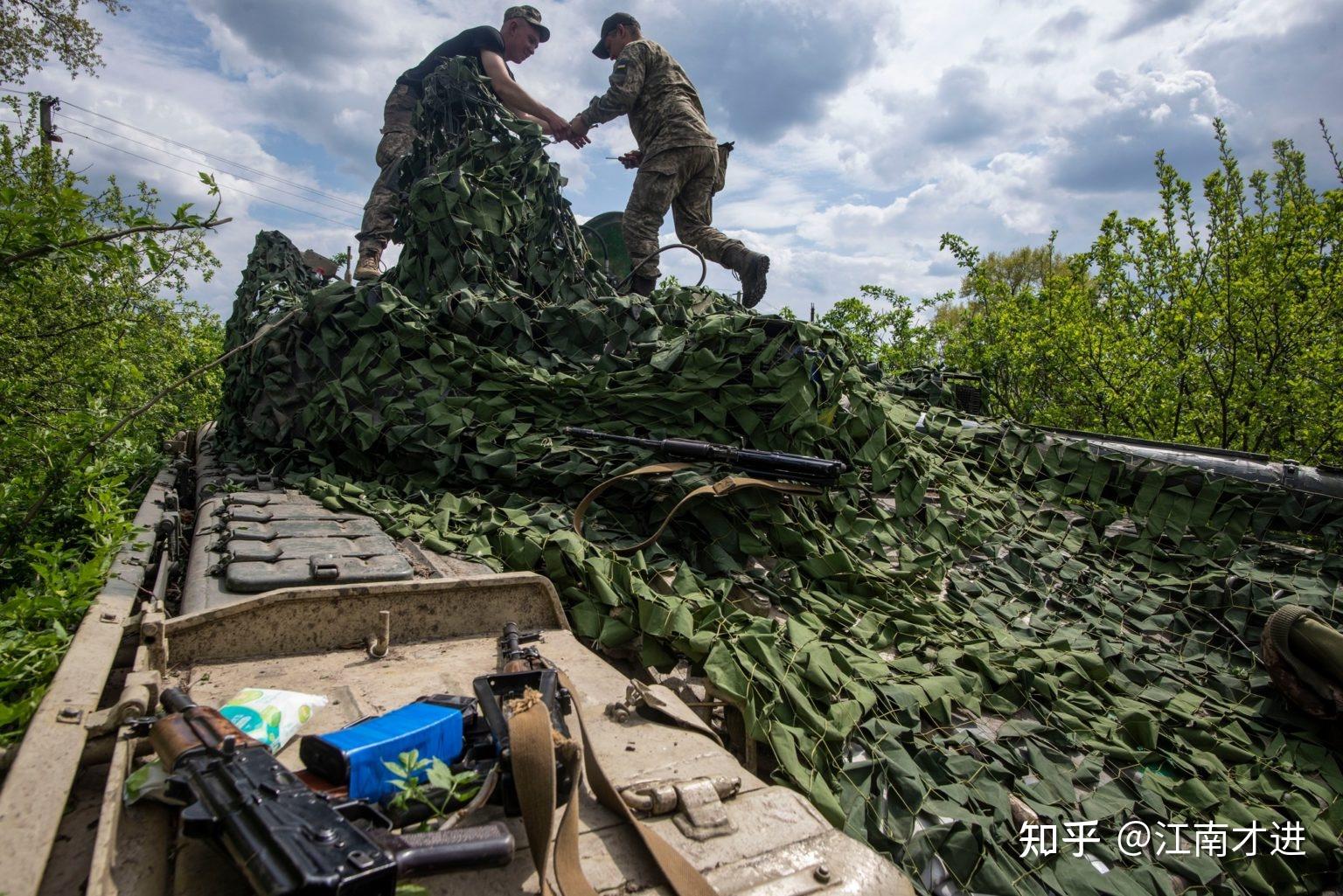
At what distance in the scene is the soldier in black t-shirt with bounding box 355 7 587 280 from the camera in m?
6.39

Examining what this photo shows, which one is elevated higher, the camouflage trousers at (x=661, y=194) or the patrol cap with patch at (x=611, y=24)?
the patrol cap with patch at (x=611, y=24)

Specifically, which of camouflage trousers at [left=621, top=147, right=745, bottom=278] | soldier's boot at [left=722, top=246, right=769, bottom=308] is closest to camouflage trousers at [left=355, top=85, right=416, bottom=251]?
camouflage trousers at [left=621, top=147, right=745, bottom=278]

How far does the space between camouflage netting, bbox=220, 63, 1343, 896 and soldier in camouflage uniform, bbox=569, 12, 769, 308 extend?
1.51 m

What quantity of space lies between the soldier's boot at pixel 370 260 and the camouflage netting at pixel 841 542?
54.3 inches

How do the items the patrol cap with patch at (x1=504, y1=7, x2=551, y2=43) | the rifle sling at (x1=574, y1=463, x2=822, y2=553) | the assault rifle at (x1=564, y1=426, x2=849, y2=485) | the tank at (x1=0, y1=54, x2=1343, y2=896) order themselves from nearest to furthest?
the tank at (x1=0, y1=54, x2=1343, y2=896)
the rifle sling at (x1=574, y1=463, x2=822, y2=553)
the assault rifle at (x1=564, y1=426, x2=849, y2=485)
the patrol cap with patch at (x1=504, y1=7, x2=551, y2=43)

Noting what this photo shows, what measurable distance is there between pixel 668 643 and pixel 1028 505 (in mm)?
2644

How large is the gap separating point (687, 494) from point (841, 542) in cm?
78

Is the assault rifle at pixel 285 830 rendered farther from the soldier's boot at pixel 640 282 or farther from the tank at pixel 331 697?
the soldier's boot at pixel 640 282

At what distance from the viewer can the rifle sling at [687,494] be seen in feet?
10.4

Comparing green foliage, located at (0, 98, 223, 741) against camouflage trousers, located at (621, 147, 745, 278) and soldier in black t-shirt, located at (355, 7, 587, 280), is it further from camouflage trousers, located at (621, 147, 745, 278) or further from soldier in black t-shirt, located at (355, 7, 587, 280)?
camouflage trousers, located at (621, 147, 745, 278)

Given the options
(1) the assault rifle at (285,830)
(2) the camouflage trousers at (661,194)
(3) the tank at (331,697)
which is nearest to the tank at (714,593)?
(3) the tank at (331,697)

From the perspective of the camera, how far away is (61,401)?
5172 mm

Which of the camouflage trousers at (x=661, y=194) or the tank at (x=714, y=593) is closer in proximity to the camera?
the tank at (x=714, y=593)

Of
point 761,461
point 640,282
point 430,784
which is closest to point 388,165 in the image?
point 640,282
